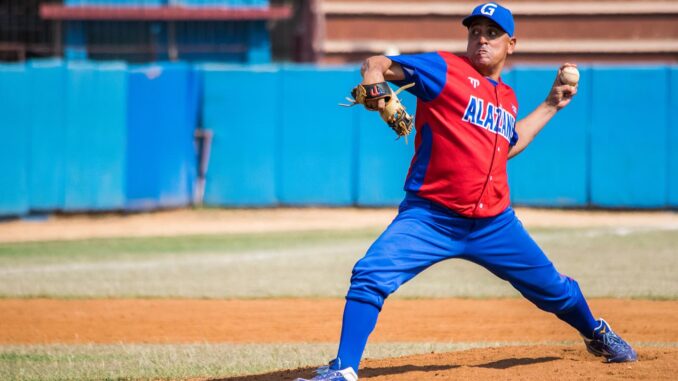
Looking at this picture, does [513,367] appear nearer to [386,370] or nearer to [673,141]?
[386,370]

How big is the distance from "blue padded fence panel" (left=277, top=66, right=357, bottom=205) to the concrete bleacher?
3.44 m

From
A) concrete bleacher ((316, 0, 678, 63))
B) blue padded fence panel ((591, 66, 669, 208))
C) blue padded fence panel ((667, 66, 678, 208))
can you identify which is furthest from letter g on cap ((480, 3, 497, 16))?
concrete bleacher ((316, 0, 678, 63))

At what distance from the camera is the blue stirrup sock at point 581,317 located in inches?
225

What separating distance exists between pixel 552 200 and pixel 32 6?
1090 cm

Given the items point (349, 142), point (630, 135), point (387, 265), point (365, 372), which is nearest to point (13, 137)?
point (349, 142)

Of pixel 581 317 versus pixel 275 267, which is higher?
pixel 581 317

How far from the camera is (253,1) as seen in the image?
19.8 meters

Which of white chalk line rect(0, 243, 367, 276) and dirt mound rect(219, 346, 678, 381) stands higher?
dirt mound rect(219, 346, 678, 381)

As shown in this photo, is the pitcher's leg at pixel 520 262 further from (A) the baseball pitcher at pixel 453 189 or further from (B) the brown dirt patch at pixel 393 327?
(B) the brown dirt patch at pixel 393 327

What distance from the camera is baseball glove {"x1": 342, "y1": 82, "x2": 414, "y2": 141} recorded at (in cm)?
477

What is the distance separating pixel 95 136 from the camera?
575 inches

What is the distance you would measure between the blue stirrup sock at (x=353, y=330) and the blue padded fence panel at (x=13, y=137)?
398 inches

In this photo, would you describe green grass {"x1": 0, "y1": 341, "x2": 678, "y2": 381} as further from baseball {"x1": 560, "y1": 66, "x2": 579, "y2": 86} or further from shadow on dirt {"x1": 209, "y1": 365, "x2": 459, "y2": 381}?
baseball {"x1": 560, "y1": 66, "x2": 579, "y2": 86}

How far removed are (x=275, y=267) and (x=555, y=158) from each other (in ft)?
20.0
